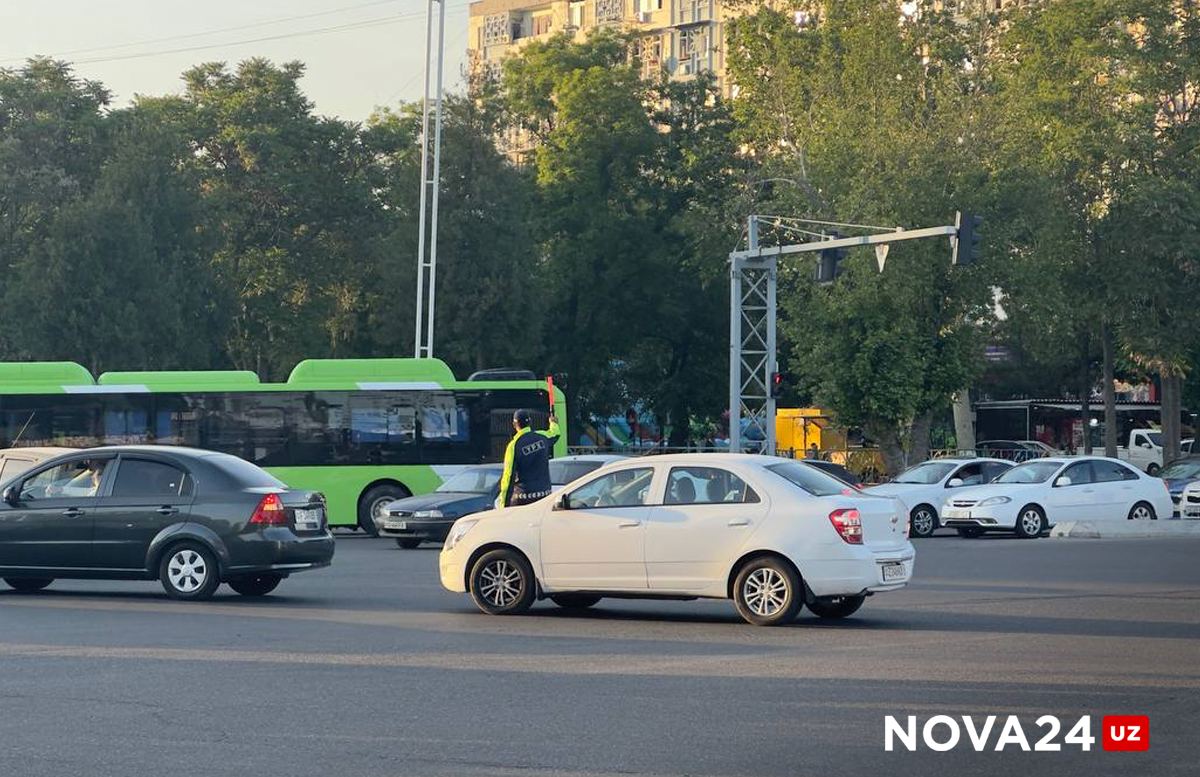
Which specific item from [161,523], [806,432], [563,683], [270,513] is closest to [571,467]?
[270,513]

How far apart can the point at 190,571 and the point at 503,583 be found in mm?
3595

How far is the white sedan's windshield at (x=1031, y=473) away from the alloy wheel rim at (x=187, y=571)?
19612 mm

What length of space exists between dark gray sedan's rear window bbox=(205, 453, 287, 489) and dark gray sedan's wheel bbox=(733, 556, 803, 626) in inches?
208

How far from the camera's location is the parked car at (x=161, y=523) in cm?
1803

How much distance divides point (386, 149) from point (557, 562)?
164 ft

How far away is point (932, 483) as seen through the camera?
116 feet

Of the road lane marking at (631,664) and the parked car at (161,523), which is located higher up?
the parked car at (161,523)

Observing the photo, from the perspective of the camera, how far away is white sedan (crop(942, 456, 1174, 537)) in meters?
33.3

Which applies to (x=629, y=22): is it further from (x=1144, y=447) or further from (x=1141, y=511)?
(x=1141, y=511)

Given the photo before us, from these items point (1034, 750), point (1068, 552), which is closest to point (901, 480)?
point (1068, 552)

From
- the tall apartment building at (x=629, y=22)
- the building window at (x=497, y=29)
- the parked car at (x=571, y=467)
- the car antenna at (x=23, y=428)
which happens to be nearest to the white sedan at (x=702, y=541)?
the parked car at (x=571, y=467)

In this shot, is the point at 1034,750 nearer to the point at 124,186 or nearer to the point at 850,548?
the point at 850,548

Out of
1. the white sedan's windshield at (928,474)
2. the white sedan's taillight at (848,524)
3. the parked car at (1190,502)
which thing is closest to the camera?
the white sedan's taillight at (848,524)

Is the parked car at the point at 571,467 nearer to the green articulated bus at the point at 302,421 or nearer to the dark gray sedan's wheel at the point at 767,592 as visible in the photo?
the green articulated bus at the point at 302,421
